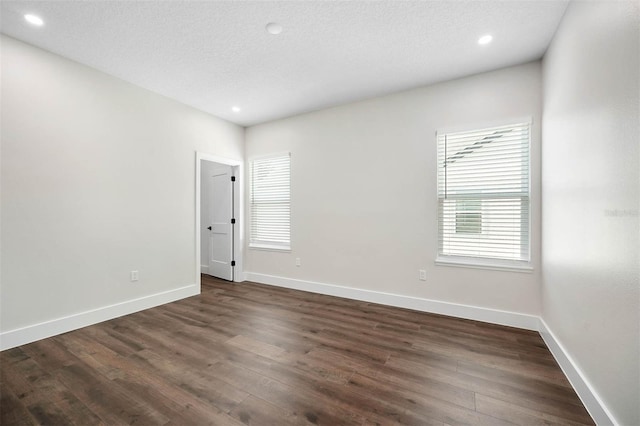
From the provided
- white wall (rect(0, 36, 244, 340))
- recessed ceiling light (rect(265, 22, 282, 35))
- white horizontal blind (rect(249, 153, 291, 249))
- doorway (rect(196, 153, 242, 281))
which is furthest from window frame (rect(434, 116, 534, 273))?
white wall (rect(0, 36, 244, 340))

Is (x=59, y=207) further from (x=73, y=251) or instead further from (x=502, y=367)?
(x=502, y=367)

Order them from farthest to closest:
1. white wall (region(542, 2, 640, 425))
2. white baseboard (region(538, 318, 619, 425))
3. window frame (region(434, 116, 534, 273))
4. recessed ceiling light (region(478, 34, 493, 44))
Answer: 1. window frame (region(434, 116, 534, 273))
2. recessed ceiling light (region(478, 34, 493, 44))
3. white baseboard (region(538, 318, 619, 425))
4. white wall (region(542, 2, 640, 425))

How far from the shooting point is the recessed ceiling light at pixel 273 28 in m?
2.37

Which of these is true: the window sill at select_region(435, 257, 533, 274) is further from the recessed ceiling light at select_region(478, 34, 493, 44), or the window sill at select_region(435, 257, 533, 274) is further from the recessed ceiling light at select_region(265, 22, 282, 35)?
the recessed ceiling light at select_region(265, 22, 282, 35)

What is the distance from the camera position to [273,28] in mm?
2414

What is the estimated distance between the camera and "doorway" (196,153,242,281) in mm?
5098

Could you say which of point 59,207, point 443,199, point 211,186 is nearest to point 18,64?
point 59,207

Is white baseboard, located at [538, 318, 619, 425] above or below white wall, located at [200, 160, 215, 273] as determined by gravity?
below

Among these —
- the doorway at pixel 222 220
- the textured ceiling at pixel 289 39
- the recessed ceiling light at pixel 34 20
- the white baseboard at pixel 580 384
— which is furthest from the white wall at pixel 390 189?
the recessed ceiling light at pixel 34 20

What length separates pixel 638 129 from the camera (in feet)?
4.13

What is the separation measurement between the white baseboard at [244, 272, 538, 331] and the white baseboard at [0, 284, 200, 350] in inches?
63.7

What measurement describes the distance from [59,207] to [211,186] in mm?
2846

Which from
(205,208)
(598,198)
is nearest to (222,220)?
(205,208)

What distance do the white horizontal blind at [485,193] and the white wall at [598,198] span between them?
0.52 metres
